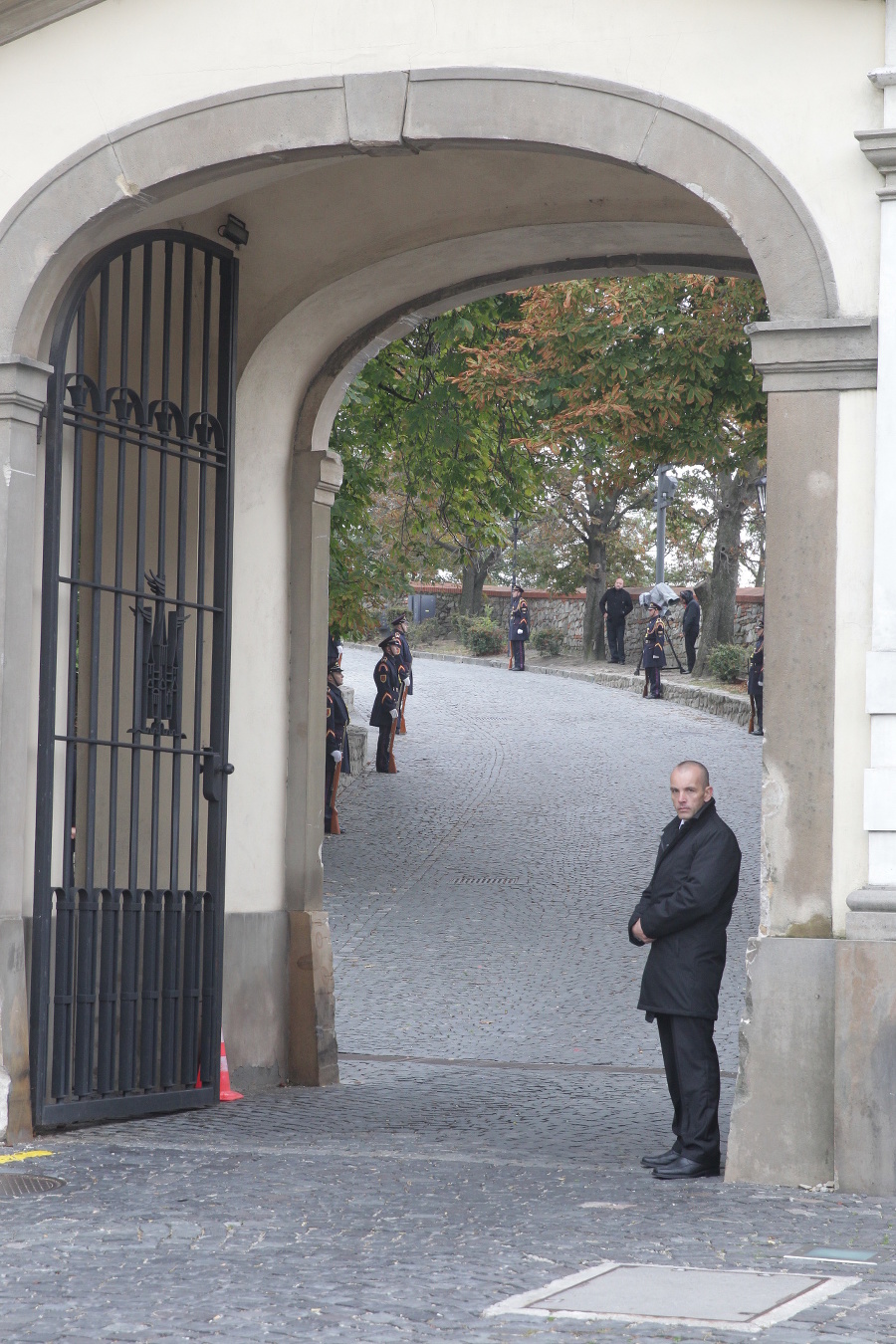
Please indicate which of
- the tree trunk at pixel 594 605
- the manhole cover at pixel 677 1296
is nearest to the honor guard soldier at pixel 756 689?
the tree trunk at pixel 594 605

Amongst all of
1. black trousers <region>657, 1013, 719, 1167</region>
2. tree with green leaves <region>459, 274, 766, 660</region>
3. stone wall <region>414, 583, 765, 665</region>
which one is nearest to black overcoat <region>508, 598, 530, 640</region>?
stone wall <region>414, 583, 765, 665</region>

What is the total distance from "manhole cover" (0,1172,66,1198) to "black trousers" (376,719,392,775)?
15.9 meters

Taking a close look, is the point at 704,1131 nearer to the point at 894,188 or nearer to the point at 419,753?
the point at 894,188

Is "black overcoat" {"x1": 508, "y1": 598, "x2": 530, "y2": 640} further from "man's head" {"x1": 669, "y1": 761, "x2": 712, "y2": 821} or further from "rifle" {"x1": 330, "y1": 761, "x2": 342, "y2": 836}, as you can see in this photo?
"man's head" {"x1": 669, "y1": 761, "x2": 712, "y2": 821}

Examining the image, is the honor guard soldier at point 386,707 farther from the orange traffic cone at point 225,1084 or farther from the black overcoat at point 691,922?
the black overcoat at point 691,922

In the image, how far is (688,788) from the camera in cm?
646

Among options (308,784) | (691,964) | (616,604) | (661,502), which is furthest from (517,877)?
(616,604)

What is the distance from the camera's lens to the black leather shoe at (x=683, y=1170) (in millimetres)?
6242

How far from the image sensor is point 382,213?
8422 millimetres

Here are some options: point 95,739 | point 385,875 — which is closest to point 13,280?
point 95,739

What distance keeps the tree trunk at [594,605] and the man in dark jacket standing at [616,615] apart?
1066mm

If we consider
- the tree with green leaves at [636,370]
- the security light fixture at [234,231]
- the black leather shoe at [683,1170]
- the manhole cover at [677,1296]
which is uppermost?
the tree with green leaves at [636,370]

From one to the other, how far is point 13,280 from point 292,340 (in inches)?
79.9

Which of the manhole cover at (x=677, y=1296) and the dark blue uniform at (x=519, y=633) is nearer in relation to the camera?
the manhole cover at (x=677, y=1296)
